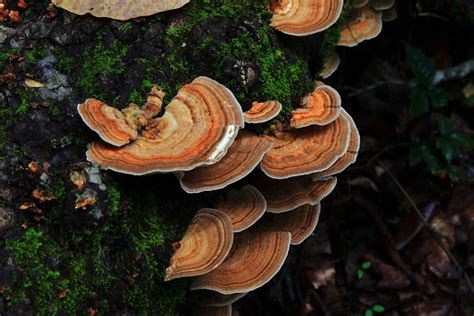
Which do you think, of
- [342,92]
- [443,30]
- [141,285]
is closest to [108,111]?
[141,285]

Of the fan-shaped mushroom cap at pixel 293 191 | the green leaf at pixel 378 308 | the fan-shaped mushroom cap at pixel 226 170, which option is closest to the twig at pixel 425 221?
the green leaf at pixel 378 308

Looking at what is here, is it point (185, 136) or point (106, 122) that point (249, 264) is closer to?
point (185, 136)

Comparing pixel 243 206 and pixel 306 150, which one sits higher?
pixel 306 150

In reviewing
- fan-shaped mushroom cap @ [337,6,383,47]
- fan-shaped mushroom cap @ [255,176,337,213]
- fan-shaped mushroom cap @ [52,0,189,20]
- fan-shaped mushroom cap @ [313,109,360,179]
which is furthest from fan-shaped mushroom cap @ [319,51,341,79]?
fan-shaped mushroom cap @ [52,0,189,20]

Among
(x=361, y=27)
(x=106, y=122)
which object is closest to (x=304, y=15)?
(x=361, y=27)

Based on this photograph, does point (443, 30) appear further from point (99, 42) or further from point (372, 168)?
point (99, 42)

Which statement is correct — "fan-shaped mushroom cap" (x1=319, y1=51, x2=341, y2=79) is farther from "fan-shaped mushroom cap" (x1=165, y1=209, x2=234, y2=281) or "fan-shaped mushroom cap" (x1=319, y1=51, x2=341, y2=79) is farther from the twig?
"fan-shaped mushroom cap" (x1=165, y1=209, x2=234, y2=281)
